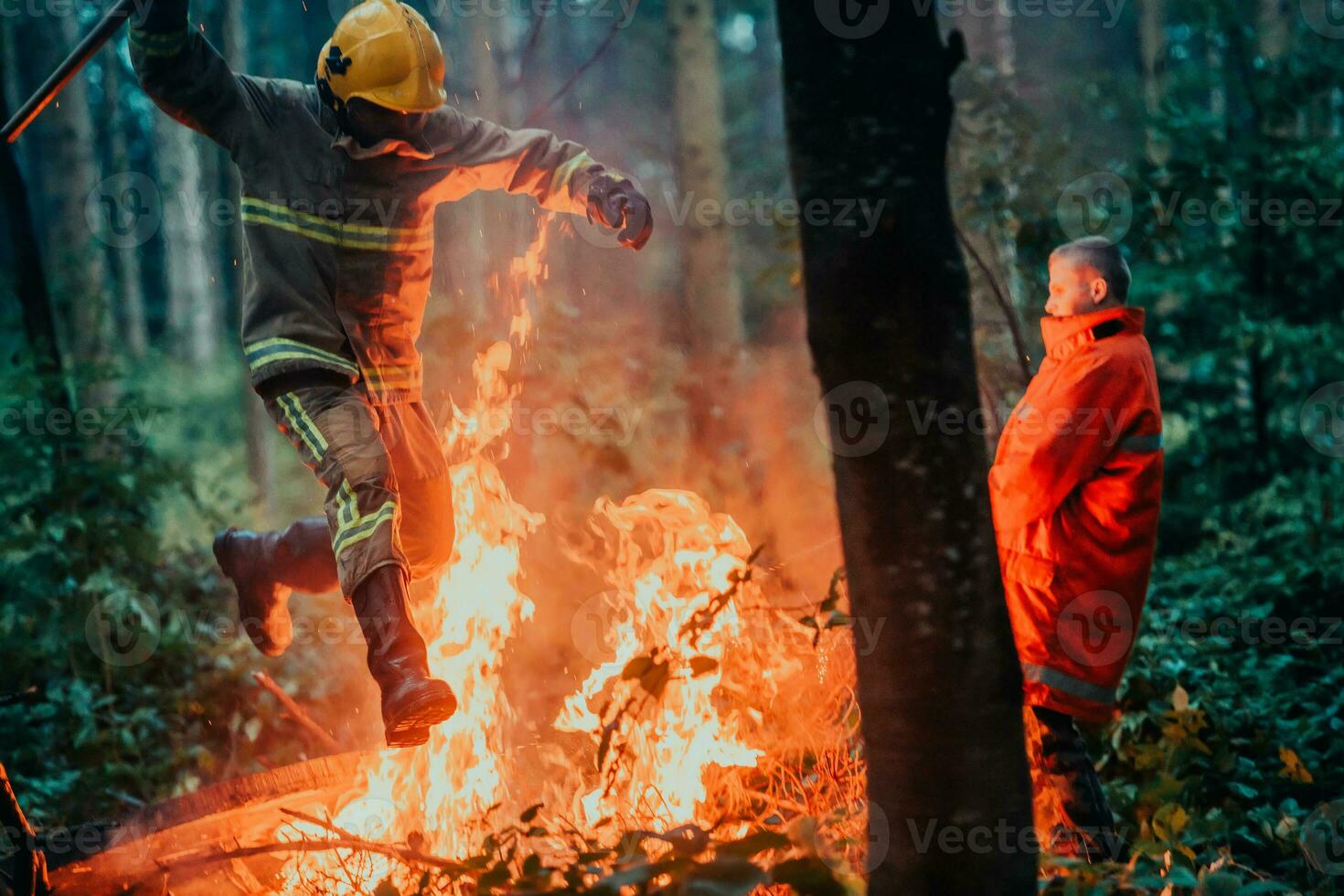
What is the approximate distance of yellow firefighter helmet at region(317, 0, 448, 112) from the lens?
3434 millimetres

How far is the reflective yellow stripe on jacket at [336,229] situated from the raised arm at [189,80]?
216 mm

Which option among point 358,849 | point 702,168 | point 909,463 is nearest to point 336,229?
point 358,849

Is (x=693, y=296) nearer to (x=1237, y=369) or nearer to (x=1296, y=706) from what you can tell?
(x=1237, y=369)

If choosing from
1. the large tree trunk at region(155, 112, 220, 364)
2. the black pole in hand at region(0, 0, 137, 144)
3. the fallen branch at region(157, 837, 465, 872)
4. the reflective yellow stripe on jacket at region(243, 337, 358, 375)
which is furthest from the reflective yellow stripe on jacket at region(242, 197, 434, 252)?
the large tree trunk at region(155, 112, 220, 364)

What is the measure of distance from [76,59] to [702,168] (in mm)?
7571

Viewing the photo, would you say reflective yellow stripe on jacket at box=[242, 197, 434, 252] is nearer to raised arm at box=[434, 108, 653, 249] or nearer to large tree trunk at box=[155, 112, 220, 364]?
raised arm at box=[434, 108, 653, 249]

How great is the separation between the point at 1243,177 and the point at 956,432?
7.06 meters

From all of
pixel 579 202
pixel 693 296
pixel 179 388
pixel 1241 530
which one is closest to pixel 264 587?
pixel 579 202

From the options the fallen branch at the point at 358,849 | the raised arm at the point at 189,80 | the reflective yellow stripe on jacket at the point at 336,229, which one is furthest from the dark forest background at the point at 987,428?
the raised arm at the point at 189,80

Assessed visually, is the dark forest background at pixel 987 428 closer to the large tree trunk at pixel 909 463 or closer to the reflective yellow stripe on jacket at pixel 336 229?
the large tree trunk at pixel 909 463

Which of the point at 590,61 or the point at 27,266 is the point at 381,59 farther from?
the point at 27,266

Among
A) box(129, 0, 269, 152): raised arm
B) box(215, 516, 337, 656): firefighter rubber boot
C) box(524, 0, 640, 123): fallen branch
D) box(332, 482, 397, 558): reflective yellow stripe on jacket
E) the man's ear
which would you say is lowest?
box(215, 516, 337, 656): firefighter rubber boot

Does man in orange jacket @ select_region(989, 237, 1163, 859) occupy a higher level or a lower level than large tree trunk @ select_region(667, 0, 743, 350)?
lower

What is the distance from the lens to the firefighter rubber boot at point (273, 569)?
4266 mm
